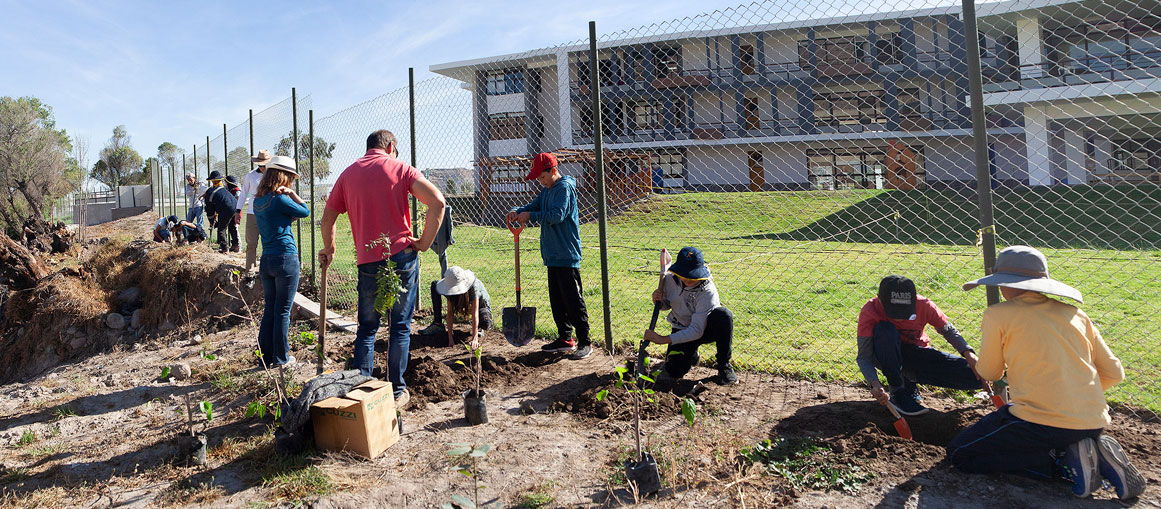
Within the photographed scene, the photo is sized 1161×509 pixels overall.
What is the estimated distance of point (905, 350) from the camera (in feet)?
11.3

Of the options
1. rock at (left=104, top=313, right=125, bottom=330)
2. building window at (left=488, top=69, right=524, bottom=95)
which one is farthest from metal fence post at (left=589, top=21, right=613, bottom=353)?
rock at (left=104, top=313, right=125, bottom=330)

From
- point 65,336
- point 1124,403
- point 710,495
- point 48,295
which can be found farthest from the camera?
point 48,295

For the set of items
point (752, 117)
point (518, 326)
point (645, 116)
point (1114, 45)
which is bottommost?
point (518, 326)

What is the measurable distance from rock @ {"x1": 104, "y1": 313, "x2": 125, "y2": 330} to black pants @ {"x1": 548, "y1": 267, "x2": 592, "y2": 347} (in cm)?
664

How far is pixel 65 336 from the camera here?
27.0ft

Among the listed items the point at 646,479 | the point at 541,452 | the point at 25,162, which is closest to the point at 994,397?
the point at 646,479

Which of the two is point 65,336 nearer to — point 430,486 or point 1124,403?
point 430,486

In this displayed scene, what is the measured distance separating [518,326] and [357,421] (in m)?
2.01

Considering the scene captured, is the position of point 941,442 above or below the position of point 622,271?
below

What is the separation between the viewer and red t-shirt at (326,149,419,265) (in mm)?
3678

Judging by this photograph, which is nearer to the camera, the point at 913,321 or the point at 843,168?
the point at 913,321

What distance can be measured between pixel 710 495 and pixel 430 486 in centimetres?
121

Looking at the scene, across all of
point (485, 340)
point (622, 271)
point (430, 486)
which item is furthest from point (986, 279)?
point (622, 271)

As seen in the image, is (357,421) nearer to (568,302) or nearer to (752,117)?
(568,302)
